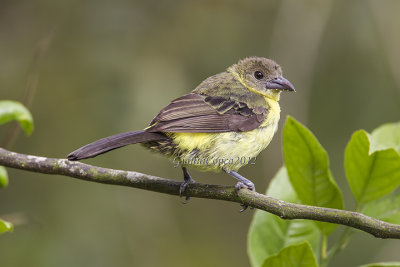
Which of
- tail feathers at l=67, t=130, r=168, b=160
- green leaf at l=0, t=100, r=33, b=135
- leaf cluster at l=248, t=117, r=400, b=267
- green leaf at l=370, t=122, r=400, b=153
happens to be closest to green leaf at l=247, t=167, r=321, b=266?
leaf cluster at l=248, t=117, r=400, b=267

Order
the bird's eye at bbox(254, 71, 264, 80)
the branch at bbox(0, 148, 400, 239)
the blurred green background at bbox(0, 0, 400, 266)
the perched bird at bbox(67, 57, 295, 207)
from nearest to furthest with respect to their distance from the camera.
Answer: the branch at bbox(0, 148, 400, 239) → the perched bird at bbox(67, 57, 295, 207) → the bird's eye at bbox(254, 71, 264, 80) → the blurred green background at bbox(0, 0, 400, 266)

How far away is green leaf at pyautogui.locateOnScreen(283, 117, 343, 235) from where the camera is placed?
2359 mm

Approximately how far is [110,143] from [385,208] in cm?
136

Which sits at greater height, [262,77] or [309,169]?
[262,77]

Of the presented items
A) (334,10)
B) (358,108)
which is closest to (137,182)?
(358,108)

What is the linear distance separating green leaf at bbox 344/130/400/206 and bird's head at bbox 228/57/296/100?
164 centimetres

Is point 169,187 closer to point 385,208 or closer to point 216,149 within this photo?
point 216,149

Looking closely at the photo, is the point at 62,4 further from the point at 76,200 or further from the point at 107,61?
the point at 76,200

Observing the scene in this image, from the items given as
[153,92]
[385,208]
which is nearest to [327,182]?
[385,208]

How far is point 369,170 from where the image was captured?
7.73 ft

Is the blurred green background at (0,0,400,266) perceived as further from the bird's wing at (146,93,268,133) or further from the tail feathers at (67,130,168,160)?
the tail feathers at (67,130,168,160)

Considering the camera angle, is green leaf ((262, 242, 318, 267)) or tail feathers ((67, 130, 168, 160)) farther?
tail feathers ((67, 130, 168, 160))

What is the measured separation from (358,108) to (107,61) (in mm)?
2760

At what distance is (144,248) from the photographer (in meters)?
4.96
